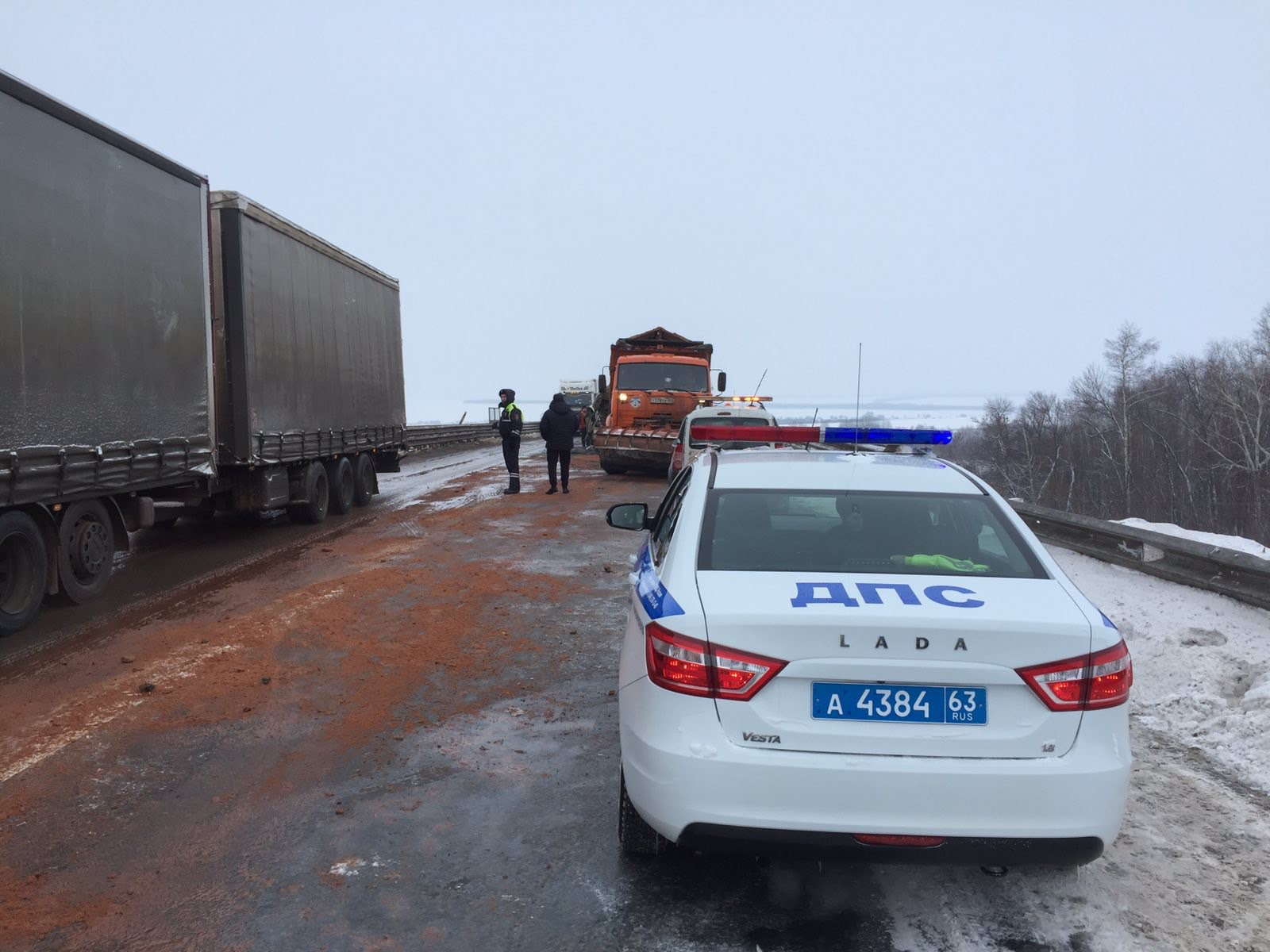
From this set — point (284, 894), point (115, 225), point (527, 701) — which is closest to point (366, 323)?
point (115, 225)

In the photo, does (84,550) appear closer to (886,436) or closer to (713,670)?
(886,436)

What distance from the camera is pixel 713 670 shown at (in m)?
3.15

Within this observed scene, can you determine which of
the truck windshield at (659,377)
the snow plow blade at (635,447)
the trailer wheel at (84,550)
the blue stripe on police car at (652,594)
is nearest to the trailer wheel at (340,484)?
the trailer wheel at (84,550)

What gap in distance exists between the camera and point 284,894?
3561 mm

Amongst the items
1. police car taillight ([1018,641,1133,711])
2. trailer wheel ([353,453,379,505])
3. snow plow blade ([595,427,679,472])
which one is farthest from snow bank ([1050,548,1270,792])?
snow plow blade ([595,427,679,472])

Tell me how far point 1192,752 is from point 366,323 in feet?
47.4

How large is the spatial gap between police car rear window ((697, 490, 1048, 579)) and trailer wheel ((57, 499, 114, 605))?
6.41 metres

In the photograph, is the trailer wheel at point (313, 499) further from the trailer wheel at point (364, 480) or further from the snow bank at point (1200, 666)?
the snow bank at point (1200, 666)

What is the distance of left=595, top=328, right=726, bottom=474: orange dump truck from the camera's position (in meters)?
22.1

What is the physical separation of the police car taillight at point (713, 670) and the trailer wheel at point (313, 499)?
11.3 meters

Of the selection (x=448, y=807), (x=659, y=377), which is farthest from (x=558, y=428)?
(x=448, y=807)

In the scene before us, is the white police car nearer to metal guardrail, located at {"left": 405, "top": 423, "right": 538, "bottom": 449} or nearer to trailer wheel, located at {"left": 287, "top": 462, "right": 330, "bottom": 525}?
trailer wheel, located at {"left": 287, "top": 462, "right": 330, "bottom": 525}

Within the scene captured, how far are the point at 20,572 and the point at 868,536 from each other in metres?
6.75

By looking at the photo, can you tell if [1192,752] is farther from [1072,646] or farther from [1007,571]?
[1072,646]
